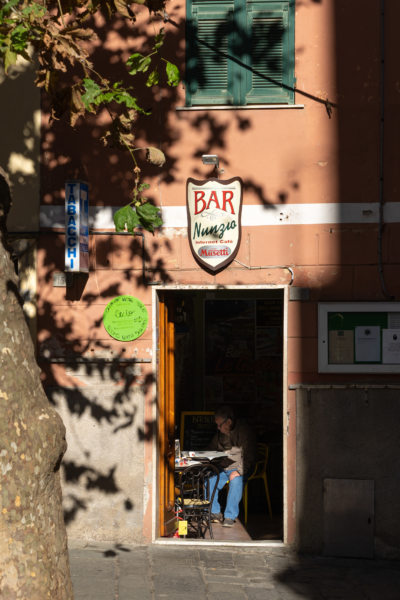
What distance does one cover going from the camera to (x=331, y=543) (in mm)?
9367

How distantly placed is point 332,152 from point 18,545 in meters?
5.81

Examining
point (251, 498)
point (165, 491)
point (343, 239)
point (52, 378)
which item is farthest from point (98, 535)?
point (343, 239)

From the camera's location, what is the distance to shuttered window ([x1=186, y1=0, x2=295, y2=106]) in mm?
9547

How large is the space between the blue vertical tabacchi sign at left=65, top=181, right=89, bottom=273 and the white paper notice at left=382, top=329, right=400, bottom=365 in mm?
3214

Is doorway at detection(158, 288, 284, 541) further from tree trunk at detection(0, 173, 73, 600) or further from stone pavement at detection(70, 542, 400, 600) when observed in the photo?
tree trunk at detection(0, 173, 73, 600)

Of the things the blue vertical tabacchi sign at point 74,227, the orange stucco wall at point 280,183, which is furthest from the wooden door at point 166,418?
the blue vertical tabacchi sign at point 74,227

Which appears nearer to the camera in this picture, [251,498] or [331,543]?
[331,543]

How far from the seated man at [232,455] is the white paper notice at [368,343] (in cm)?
258

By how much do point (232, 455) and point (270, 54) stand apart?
4.90m

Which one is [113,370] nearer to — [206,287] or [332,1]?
[206,287]

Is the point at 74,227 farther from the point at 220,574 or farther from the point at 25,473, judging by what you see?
the point at 25,473

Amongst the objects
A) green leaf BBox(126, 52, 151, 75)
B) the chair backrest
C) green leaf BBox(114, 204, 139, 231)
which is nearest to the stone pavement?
the chair backrest

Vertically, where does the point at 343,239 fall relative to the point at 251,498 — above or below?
above

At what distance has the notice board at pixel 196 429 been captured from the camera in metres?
12.0
